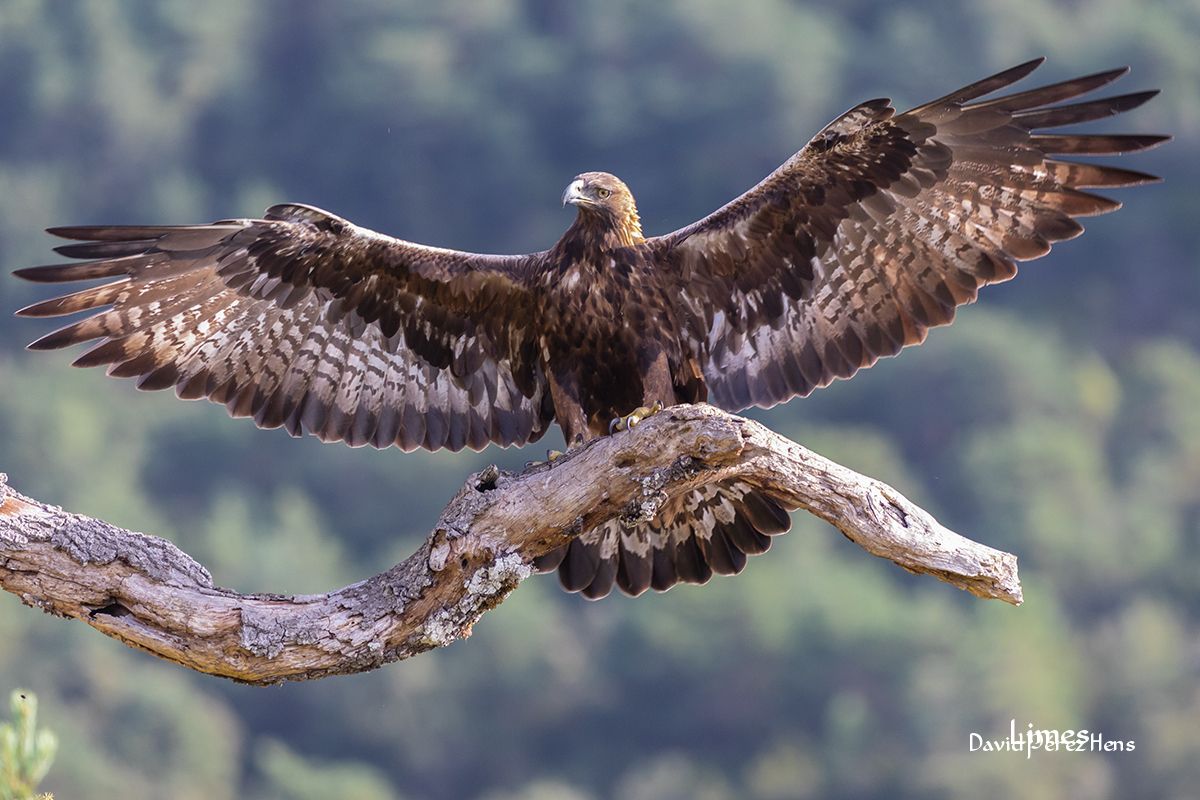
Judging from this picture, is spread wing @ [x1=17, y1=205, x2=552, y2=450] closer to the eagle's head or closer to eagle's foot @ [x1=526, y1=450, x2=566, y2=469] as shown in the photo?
the eagle's head

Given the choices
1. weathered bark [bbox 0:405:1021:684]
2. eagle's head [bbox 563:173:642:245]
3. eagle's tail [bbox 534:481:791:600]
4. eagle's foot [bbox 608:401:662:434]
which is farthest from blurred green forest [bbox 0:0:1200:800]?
weathered bark [bbox 0:405:1021:684]

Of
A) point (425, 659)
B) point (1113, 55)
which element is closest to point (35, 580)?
point (425, 659)

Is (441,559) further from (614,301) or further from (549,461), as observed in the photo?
(614,301)

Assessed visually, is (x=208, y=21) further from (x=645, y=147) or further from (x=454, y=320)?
(x=454, y=320)

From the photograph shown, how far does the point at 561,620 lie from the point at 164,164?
89.8 feet

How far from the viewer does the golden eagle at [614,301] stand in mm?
8969

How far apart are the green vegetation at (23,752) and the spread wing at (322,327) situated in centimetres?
392

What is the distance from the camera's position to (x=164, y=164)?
7762 cm

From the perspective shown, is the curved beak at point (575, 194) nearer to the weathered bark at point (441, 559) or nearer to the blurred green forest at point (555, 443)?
the weathered bark at point (441, 559)

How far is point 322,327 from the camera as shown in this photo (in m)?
9.91

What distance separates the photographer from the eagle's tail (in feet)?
30.6

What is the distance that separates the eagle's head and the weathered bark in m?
1.73

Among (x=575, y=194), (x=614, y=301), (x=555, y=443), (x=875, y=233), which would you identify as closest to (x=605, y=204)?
(x=575, y=194)

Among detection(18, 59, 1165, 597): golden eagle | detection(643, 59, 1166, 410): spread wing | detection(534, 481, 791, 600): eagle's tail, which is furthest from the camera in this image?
detection(534, 481, 791, 600): eagle's tail
